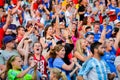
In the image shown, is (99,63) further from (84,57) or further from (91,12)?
(91,12)

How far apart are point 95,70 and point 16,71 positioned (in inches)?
55.0

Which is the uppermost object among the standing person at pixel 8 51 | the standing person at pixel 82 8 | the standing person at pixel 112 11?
the standing person at pixel 8 51

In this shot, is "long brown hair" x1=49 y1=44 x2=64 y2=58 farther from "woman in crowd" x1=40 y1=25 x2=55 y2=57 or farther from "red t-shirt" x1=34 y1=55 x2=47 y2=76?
"woman in crowd" x1=40 y1=25 x2=55 y2=57

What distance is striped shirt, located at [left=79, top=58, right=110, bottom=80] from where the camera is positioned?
26.1 feet

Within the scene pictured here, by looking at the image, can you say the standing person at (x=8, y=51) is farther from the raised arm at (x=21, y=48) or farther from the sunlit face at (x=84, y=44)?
the sunlit face at (x=84, y=44)

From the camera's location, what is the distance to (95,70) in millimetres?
7945

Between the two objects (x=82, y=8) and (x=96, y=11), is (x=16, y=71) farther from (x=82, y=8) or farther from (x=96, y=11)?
(x=82, y=8)

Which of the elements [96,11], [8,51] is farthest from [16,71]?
[96,11]

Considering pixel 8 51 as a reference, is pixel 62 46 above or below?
above

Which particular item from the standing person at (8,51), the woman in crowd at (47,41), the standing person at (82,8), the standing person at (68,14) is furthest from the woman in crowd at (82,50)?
the standing person at (82,8)

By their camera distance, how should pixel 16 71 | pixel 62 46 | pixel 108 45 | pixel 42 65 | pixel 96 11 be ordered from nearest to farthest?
pixel 16 71, pixel 62 46, pixel 42 65, pixel 108 45, pixel 96 11

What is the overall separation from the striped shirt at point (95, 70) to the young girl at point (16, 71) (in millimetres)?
944

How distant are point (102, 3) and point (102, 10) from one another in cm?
79

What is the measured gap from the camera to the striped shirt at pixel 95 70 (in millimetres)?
7953
